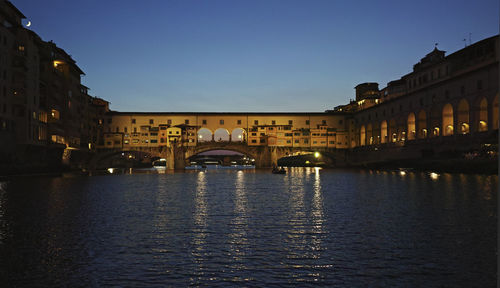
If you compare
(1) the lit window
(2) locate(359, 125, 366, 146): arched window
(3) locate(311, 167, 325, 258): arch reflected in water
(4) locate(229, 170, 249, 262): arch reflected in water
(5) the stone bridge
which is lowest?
(3) locate(311, 167, 325, 258): arch reflected in water

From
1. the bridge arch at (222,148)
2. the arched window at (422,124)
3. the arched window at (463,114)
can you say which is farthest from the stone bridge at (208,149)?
the arched window at (463,114)

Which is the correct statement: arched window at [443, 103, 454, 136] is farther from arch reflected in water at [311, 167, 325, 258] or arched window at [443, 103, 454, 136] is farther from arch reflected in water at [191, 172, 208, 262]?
arch reflected in water at [191, 172, 208, 262]

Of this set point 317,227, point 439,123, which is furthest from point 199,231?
point 439,123

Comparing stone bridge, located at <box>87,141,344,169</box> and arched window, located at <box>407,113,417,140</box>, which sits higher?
arched window, located at <box>407,113,417,140</box>

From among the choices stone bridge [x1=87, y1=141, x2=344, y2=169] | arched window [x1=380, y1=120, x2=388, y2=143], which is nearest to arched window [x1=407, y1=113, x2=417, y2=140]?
arched window [x1=380, y1=120, x2=388, y2=143]

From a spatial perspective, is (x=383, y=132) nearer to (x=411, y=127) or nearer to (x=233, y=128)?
(x=411, y=127)

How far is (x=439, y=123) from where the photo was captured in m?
77.3

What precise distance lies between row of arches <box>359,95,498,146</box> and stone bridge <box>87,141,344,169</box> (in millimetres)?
21155

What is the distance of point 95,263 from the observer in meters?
11.3

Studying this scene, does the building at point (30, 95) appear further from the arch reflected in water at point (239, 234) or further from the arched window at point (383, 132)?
the arched window at point (383, 132)

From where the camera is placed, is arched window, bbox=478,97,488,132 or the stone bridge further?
the stone bridge

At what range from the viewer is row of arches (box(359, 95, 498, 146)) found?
65375 millimetres

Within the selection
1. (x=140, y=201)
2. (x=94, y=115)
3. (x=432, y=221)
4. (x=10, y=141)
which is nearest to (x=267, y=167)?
(x=94, y=115)

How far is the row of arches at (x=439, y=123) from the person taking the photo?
65.4 m
